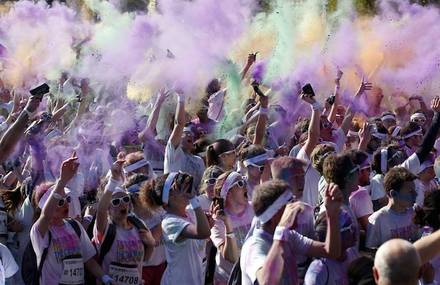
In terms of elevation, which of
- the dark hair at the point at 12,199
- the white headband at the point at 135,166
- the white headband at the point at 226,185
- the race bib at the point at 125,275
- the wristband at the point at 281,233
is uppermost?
the wristband at the point at 281,233

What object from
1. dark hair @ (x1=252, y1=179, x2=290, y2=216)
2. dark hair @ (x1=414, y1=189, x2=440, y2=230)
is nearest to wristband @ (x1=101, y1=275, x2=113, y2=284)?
dark hair @ (x1=252, y1=179, x2=290, y2=216)

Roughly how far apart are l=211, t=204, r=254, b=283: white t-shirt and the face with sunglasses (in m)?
0.76

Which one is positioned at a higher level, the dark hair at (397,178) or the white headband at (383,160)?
the dark hair at (397,178)

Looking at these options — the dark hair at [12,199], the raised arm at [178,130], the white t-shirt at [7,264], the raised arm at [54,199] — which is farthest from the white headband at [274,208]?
the raised arm at [178,130]

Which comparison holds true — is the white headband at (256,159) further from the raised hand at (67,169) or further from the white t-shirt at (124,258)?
the raised hand at (67,169)

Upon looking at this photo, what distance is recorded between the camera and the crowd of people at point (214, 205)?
4.80 m

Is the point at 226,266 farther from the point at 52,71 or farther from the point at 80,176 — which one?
the point at 52,71

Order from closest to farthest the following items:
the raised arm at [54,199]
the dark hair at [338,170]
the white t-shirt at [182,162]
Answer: the dark hair at [338,170]
the raised arm at [54,199]
the white t-shirt at [182,162]

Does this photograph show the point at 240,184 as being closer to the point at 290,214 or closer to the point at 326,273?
the point at 326,273

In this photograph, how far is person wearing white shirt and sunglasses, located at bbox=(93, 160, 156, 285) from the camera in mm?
6340

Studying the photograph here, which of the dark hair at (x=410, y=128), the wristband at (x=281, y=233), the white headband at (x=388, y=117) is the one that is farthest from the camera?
the white headband at (x=388, y=117)

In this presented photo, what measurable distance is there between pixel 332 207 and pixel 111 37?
329 inches

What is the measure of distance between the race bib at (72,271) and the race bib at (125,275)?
274 millimetres

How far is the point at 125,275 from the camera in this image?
6316 millimetres
